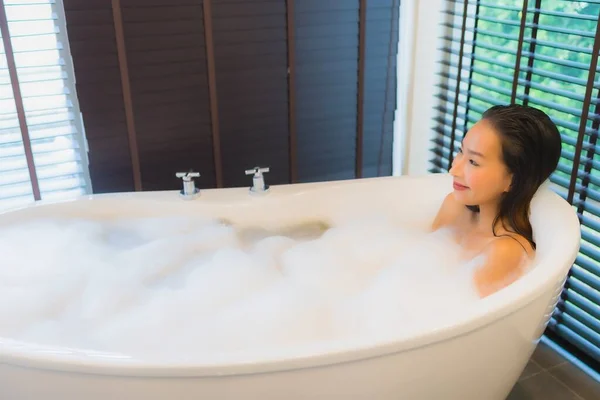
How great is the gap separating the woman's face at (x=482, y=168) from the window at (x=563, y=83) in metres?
0.39

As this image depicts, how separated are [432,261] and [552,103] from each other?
68 centimetres

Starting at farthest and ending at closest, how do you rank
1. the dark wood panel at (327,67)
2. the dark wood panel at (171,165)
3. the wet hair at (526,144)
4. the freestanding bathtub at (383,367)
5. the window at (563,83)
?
the dark wood panel at (327,67), the dark wood panel at (171,165), the window at (563,83), the wet hair at (526,144), the freestanding bathtub at (383,367)

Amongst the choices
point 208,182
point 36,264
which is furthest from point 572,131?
point 36,264

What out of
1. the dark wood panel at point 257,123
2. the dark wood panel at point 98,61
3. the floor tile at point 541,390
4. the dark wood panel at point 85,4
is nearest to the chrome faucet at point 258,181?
the dark wood panel at point 257,123

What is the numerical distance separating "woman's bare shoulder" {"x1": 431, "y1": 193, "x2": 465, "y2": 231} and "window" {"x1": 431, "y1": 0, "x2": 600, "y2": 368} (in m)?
0.36

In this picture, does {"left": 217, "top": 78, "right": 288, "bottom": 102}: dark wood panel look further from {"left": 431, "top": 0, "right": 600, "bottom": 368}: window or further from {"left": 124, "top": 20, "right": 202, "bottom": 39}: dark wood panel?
{"left": 431, "top": 0, "right": 600, "bottom": 368}: window

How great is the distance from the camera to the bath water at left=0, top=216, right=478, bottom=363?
1.55 metres

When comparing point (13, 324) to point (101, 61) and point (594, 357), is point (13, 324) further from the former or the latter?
point (594, 357)

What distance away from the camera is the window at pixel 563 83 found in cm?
183

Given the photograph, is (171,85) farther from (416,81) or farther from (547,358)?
(547,358)

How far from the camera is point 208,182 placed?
2383 millimetres

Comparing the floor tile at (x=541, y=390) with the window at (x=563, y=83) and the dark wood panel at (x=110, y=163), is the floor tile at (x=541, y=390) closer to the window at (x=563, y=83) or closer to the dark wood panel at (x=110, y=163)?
the window at (x=563, y=83)

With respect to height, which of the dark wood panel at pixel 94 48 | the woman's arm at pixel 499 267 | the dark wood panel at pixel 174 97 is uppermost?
the dark wood panel at pixel 94 48

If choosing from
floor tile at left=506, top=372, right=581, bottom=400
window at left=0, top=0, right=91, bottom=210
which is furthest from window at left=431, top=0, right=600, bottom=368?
window at left=0, top=0, right=91, bottom=210
